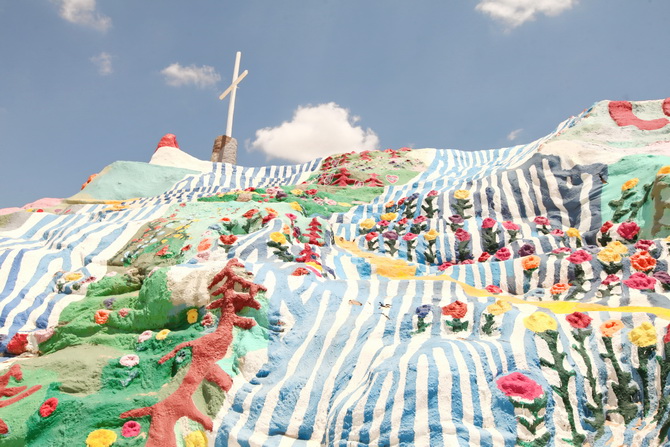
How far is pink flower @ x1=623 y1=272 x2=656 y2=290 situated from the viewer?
2.43 metres

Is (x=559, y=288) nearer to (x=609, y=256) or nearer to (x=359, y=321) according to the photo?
(x=609, y=256)

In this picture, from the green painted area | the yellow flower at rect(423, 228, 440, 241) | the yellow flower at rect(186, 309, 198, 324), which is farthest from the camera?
the green painted area

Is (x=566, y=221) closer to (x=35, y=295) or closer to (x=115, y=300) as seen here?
(x=115, y=300)

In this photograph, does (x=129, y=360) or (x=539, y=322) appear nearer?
(x=539, y=322)

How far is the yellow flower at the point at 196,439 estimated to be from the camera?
1.79m

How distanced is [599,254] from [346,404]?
174 cm

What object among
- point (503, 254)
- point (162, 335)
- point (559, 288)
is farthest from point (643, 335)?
point (162, 335)

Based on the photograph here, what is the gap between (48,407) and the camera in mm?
1906

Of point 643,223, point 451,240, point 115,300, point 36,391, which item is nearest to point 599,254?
point 643,223

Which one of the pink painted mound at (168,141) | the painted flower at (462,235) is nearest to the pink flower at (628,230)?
the painted flower at (462,235)

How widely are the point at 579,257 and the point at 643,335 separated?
3.51 ft

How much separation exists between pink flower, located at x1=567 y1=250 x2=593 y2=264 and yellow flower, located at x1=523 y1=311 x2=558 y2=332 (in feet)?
3.23

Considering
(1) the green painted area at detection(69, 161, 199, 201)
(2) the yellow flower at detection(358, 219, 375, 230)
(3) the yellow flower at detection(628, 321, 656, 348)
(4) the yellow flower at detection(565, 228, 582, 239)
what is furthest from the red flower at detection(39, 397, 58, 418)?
(1) the green painted area at detection(69, 161, 199, 201)

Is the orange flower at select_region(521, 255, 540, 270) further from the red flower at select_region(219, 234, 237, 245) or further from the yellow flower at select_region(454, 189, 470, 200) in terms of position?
the red flower at select_region(219, 234, 237, 245)
